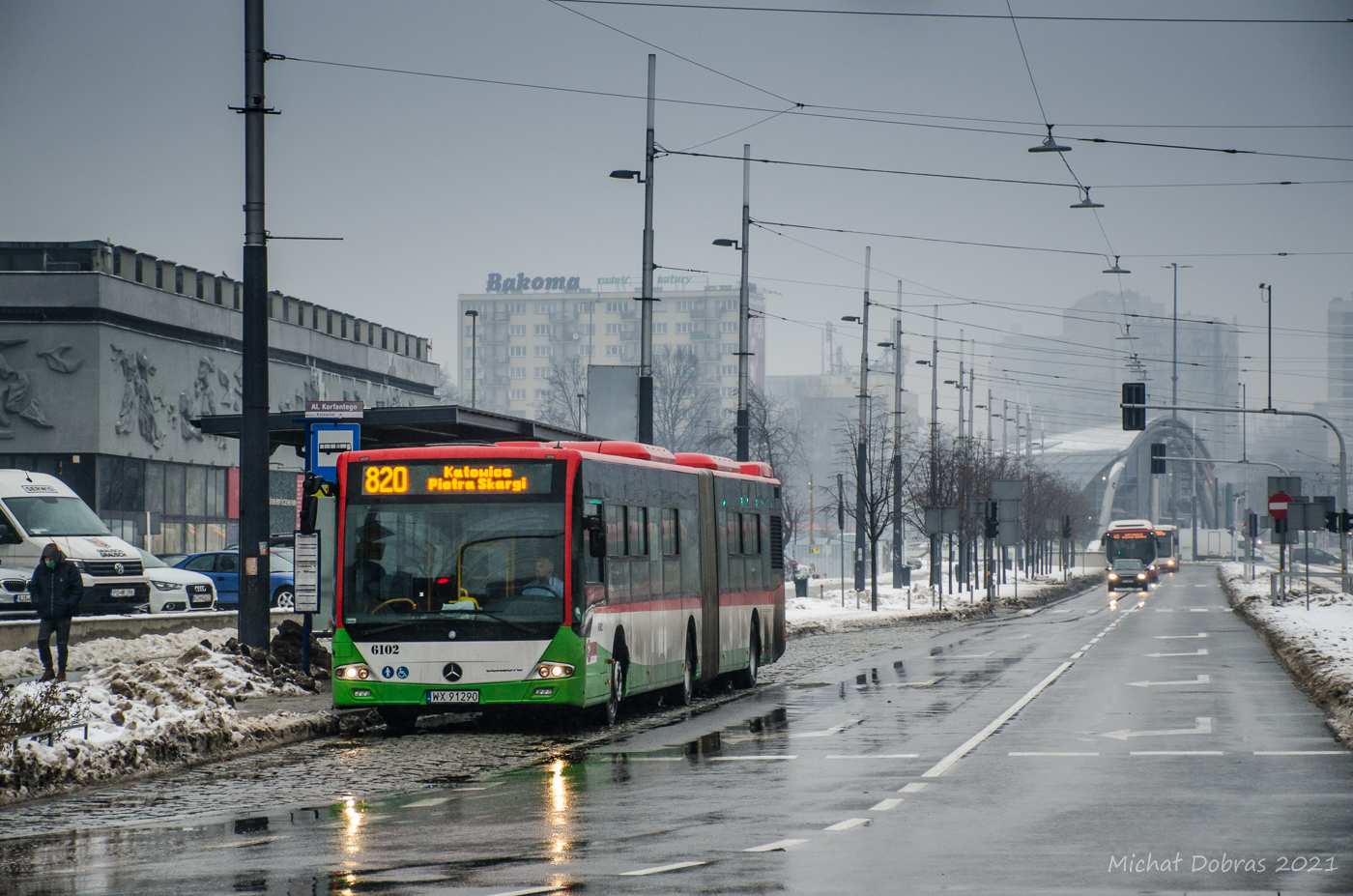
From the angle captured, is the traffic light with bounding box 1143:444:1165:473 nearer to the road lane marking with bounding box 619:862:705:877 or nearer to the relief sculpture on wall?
the relief sculpture on wall

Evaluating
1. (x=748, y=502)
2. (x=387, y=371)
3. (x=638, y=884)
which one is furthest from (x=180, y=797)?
(x=387, y=371)

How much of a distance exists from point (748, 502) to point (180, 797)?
13.3 m

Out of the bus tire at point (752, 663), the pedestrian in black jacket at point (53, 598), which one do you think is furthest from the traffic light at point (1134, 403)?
the pedestrian in black jacket at point (53, 598)

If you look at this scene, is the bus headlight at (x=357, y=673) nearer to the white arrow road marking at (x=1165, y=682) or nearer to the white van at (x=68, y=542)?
the white arrow road marking at (x=1165, y=682)

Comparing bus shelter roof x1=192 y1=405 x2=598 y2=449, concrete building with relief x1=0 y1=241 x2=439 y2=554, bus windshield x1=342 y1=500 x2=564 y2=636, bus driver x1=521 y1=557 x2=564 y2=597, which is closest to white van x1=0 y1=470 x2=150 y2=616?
bus shelter roof x1=192 y1=405 x2=598 y2=449

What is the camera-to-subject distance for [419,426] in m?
24.6

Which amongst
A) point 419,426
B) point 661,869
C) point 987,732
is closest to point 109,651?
point 419,426

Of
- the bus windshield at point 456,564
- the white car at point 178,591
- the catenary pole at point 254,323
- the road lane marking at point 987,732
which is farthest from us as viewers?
the white car at point 178,591

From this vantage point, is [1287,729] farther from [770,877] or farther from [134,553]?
[134,553]

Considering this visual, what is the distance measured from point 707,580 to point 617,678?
13.4ft

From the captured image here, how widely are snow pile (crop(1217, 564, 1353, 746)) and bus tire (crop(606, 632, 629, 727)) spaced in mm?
7082

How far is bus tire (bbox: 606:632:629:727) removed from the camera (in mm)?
18703

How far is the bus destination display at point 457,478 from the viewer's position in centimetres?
1766

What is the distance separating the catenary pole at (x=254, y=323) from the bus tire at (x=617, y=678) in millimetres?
4371
